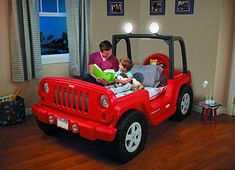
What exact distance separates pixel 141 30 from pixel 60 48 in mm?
1338

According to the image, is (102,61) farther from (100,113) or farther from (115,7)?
(115,7)

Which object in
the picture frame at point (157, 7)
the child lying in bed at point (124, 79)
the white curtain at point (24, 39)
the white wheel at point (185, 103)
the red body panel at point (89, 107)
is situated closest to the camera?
the red body panel at point (89, 107)

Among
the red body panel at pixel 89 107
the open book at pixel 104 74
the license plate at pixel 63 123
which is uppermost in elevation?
the open book at pixel 104 74

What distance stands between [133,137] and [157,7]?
2.37 meters

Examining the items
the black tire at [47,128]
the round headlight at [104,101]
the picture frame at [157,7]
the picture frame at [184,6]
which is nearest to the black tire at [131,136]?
the round headlight at [104,101]

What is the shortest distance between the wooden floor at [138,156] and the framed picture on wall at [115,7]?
6.33 feet

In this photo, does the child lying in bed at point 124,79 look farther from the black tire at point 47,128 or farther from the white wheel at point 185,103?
the white wheel at point 185,103

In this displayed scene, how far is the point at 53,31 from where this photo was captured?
432cm

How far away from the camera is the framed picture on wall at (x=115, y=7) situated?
14.3ft

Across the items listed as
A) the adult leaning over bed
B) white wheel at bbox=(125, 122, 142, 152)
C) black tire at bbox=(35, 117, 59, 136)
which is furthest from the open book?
black tire at bbox=(35, 117, 59, 136)

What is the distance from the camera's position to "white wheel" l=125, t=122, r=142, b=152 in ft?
8.84

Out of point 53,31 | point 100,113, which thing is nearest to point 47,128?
point 100,113

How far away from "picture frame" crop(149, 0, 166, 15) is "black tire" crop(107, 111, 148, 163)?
2.11 meters

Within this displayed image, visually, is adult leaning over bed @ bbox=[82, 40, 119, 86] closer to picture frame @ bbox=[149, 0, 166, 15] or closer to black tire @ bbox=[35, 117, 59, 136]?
black tire @ bbox=[35, 117, 59, 136]
